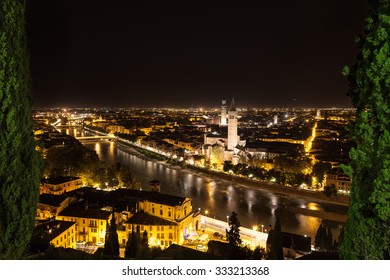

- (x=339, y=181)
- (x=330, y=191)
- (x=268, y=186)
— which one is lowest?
(x=268, y=186)

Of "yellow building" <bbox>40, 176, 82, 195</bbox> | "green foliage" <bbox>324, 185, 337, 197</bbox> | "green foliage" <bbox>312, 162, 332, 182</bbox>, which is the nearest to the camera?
"yellow building" <bbox>40, 176, 82, 195</bbox>

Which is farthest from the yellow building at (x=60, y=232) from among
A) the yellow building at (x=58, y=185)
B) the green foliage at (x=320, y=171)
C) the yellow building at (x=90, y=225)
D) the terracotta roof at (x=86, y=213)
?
the green foliage at (x=320, y=171)

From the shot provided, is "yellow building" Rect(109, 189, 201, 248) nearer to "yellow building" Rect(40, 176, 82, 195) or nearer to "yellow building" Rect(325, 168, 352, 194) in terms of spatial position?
"yellow building" Rect(40, 176, 82, 195)

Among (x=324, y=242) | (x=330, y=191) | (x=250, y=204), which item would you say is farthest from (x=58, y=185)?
(x=330, y=191)

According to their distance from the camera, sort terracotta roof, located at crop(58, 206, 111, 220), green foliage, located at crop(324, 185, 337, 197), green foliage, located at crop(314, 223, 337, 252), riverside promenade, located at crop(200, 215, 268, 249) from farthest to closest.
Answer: green foliage, located at crop(324, 185, 337, 197) → terracotta roof, located at crop(58, 206, 111, 220) → riverside promenade, located at crop(200, 215, 268, 249) → green foliage, located at crop(314, 223, 337, 252)

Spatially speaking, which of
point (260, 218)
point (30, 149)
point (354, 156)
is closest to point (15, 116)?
point (30, 149)

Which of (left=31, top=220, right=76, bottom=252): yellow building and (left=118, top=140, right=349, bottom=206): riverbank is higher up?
(left=31, top=220, right=76, bottom=252): yellow building

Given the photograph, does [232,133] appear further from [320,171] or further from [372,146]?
[372,146]

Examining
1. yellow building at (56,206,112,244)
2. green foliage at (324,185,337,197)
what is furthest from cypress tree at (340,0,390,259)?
green foliage at (324,185,337,197)
